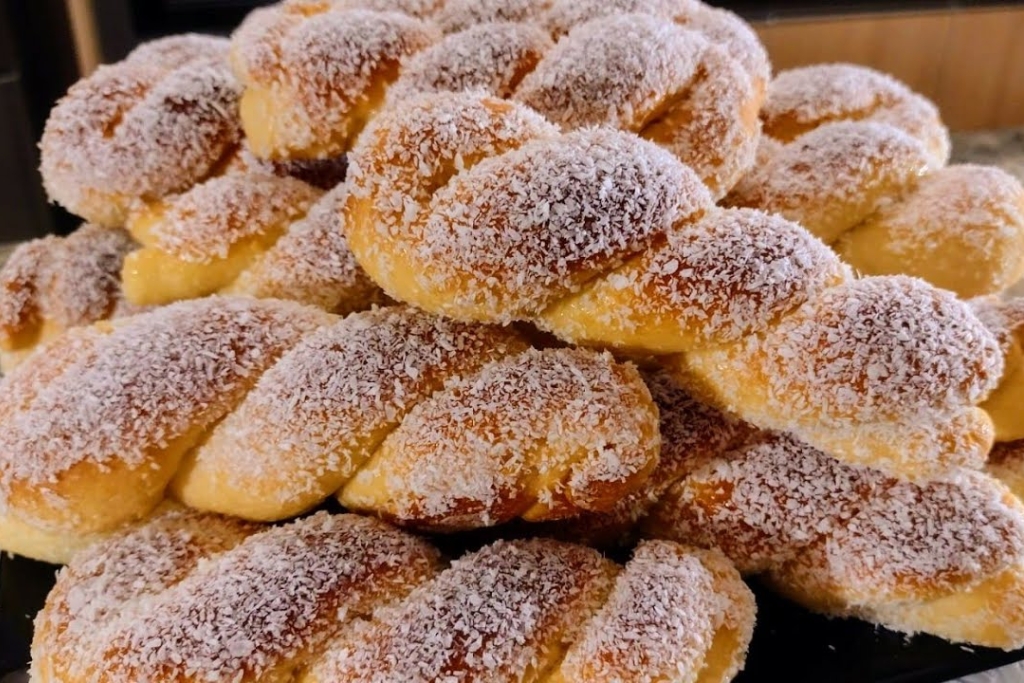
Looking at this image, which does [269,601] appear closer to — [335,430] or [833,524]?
[335,430]

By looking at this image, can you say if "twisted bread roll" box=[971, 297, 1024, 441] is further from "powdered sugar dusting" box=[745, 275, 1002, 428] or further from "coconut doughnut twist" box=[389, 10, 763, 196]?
"coconut doughnut twist" box=[389, 10, 763, 196]

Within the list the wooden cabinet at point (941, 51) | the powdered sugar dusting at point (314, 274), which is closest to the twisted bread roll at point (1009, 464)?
the powdered sugar dusting at point (314, 274)

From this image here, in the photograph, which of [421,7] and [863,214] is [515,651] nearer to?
[863,214]

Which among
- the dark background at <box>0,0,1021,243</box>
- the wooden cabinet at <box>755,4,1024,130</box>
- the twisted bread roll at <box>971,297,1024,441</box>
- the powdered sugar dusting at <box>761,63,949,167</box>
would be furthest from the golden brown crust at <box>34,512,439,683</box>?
the wooden cabinet at <box>755,4,1024,130</box>

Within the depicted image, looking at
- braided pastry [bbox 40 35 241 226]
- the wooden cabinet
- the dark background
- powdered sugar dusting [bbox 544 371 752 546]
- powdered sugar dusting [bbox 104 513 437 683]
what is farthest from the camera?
the wooden cabinet

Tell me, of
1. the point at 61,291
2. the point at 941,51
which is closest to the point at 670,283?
the point at 61,291

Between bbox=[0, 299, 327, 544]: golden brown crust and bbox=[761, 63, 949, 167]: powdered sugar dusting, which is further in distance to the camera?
bbox=[761, 63, 949, 167]: powdered sugar dusting

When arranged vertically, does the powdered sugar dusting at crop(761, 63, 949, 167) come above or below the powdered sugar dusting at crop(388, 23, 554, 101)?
below

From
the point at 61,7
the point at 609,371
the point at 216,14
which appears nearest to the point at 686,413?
the point at 609,371
